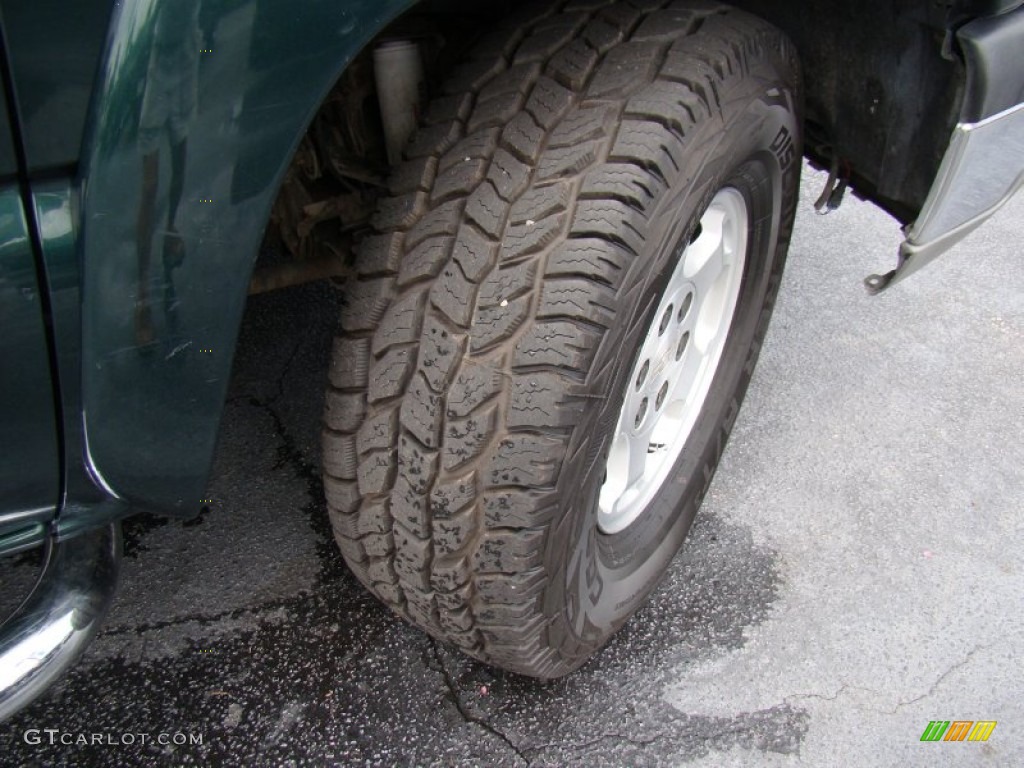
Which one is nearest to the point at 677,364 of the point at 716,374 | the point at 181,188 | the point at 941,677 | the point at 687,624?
the point at 716,374

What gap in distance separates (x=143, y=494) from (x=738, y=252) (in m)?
1.32

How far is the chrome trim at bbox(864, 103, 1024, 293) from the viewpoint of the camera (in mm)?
1562

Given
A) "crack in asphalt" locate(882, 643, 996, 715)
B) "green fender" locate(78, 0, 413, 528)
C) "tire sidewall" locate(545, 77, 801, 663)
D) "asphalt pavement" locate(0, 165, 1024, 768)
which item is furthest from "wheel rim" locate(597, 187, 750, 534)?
"green fender" locate(78, 0, 413, 528)

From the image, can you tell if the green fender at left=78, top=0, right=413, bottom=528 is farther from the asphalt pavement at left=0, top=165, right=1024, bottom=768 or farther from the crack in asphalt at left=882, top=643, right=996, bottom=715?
the crack in asphalt at left=882, top=643, right=996, bottom=715

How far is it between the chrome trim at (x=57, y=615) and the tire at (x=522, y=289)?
39cm

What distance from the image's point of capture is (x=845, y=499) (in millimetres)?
2295

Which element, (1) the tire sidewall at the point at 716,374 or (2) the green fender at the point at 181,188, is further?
(1) the tire sidewall at the point at 716,374

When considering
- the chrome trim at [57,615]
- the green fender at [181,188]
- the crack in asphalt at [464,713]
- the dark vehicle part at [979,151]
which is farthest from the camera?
the crack in asphalt at [464,713]

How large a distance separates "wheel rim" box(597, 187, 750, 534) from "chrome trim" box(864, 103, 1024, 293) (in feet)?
1.11

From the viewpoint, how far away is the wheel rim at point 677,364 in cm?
180

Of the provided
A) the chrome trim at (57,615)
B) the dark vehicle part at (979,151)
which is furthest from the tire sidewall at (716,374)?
the chrome trim at (57,615)

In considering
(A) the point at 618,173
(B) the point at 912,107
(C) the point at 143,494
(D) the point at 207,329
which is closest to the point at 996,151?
(B) the point at 912,107

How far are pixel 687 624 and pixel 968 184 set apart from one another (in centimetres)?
106

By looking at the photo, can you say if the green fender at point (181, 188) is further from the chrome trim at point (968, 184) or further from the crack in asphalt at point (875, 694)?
the crack in asphalt at point (875, 694)
